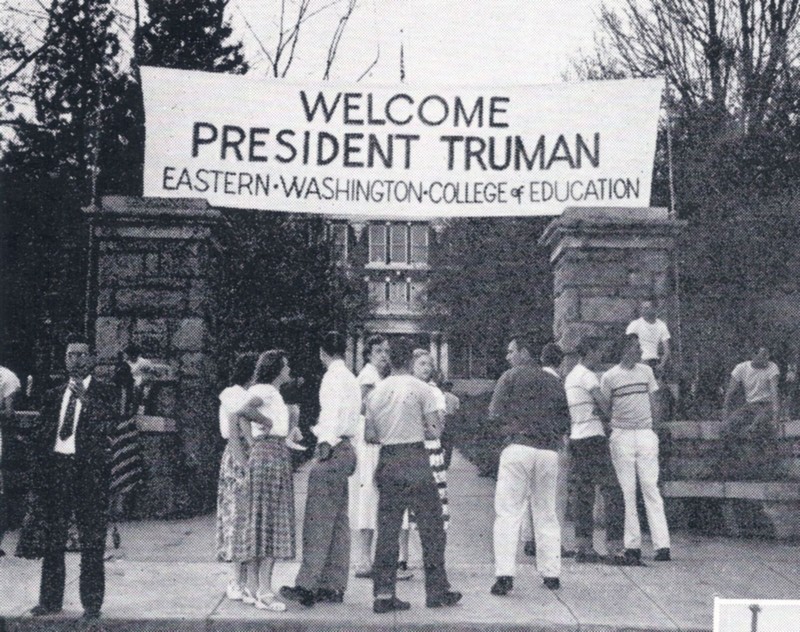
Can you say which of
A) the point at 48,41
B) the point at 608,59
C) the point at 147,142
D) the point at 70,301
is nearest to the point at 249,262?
the point at 70,301

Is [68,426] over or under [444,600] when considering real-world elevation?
over

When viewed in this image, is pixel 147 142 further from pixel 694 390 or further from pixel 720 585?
pixel 694 390

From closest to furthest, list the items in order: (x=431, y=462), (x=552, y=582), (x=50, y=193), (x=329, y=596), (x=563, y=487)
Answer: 1. (x=329, y=596)
2. (x=552, y=582)
3. (x=431, y=462)
4. (x=563, y=487)
5. (x=50, y=193)

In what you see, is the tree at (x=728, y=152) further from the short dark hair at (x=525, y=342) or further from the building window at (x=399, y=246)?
the building window at (x=399, y=246)

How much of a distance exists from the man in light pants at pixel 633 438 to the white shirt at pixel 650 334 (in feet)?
4.29

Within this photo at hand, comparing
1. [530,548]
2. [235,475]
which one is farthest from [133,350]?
[530,548]

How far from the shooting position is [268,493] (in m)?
6.88

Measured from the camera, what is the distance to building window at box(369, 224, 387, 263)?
49.9 meters

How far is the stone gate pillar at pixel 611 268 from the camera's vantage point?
33.4ft

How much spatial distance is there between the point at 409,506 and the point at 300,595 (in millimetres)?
877

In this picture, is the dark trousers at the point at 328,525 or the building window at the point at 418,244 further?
the building window at the point at 418,244

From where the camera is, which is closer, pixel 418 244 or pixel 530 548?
pixel 530 548

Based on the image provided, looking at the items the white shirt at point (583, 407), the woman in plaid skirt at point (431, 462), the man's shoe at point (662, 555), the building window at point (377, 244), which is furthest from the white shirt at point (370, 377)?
the building window at point (377, 244)

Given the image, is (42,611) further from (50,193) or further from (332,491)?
(50,193)
